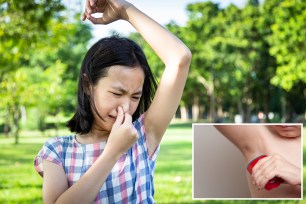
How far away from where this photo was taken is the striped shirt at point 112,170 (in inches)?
36.6

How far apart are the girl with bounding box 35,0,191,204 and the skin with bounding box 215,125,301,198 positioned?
1.64 metres

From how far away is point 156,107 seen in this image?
102cm

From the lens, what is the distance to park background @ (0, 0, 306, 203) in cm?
521

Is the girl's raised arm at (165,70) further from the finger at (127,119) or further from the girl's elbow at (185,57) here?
the finger at (127,119)

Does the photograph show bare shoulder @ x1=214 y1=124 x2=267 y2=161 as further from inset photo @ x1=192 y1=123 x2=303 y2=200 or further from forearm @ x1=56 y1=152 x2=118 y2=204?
forearm @ x1=56 y1=152 x2=118 y2=204

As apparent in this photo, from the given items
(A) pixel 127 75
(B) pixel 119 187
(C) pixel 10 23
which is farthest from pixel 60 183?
(C) pixel 10 23

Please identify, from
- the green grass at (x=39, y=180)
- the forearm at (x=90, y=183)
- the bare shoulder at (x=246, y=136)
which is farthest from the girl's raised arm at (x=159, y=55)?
the green grass at (x=39, y=180)

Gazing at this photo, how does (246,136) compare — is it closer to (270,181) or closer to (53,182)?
(270,181)

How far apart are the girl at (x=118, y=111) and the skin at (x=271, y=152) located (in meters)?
1.64

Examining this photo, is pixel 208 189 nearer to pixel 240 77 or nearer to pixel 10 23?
pixel 10 23

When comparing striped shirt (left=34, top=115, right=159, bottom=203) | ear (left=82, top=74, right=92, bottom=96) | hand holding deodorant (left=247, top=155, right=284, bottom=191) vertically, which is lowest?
hand holding deodorant (left=247, top=155, right=284, bottom=191)

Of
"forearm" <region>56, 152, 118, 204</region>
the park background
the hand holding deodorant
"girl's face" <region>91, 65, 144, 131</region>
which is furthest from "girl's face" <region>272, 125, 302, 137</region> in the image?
"forearm" <region>56, 152, 118, 204</region>

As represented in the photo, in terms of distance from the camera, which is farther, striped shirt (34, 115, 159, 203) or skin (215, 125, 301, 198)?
skin (215, 125, 301, 198)

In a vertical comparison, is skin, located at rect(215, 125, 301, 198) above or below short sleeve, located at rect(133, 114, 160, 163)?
below
